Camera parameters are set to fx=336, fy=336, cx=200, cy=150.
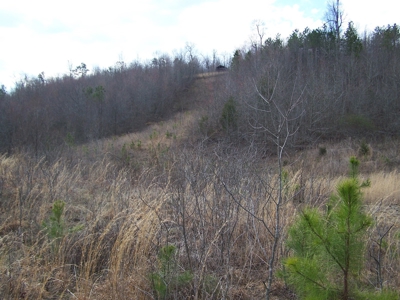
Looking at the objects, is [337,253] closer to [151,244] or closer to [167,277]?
[167,277]

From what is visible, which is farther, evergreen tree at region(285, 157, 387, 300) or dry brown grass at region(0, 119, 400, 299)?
dry brown grass at region(0, 119, 400, 299)

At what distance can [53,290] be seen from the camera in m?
2.98

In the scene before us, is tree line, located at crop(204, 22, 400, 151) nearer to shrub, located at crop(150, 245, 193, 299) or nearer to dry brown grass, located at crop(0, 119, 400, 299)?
dry brown grass, located at crop(0, 119, 400, 299)

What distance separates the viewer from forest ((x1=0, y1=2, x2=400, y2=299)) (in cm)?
256

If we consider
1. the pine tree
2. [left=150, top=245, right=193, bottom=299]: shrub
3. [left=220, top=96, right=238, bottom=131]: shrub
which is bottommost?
[left=150, top=245, right=193, bottom=299]: shrub

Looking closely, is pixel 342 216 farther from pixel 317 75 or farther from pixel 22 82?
pixel 22 82

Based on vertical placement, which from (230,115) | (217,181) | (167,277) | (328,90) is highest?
(328,90)

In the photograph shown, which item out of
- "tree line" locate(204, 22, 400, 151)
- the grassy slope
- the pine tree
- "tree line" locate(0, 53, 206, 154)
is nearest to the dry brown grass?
the grassy slope

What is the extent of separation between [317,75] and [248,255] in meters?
23.5

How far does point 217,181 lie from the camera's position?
15.1 ft

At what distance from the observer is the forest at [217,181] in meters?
2.56

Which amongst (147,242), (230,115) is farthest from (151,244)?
(230,115)

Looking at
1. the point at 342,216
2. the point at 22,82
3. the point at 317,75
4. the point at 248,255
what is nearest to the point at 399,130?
the point at 317,75

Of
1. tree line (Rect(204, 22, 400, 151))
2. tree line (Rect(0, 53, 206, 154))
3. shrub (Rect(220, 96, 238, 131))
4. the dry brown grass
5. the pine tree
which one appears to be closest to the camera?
the pine tree
